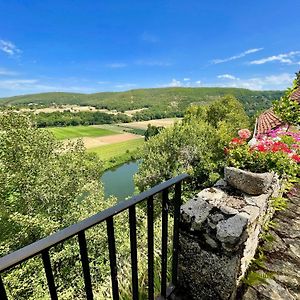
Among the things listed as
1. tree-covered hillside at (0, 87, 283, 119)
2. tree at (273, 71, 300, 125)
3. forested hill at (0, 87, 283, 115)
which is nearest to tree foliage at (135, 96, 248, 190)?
tree at (273, 71, 300, 125)

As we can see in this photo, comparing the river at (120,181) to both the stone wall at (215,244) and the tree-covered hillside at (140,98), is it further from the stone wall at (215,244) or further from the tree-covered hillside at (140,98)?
the tree-covered hillside at (140,98)

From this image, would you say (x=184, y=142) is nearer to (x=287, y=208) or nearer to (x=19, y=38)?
(x=287, y=208)

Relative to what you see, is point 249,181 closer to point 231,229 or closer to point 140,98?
point 231,229

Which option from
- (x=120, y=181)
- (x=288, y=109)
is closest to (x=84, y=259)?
(x=288, y=109)

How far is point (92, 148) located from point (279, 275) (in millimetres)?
36480

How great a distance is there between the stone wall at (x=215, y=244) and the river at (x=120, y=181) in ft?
58.7

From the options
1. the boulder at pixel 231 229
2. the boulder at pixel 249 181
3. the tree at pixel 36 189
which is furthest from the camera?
the tree at pixel 36 189

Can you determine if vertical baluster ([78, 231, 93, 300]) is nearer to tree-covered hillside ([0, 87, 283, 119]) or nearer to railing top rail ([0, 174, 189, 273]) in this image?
railing top rail ([0, 174, 189, 273])

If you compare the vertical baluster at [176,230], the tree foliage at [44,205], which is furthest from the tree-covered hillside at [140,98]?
the vertical baluster at [176,230]

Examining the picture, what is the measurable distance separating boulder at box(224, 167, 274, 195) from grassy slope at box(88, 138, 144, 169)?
96.6 ft

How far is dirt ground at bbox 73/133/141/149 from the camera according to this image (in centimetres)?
3912

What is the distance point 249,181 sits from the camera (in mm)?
1925

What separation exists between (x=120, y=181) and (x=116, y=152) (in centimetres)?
1043

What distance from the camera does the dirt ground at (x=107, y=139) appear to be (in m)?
39.1
